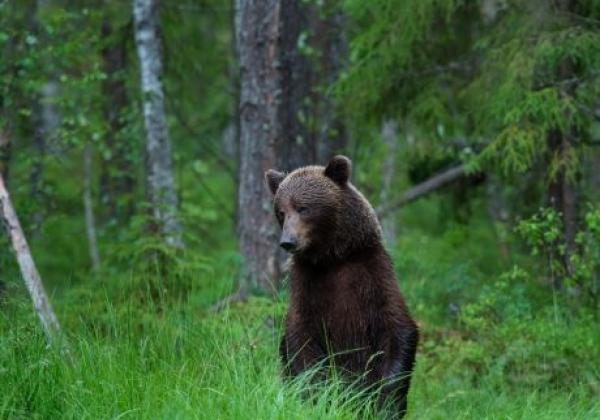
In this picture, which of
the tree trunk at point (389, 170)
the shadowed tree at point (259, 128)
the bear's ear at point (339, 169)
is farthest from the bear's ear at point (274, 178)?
the tree trunk at point (389, 170)

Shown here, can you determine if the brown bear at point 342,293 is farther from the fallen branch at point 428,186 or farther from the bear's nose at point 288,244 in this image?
the fallen branch at point 428,186

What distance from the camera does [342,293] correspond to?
662 cm

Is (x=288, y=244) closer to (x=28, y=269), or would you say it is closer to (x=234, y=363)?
(x=234, y=363)

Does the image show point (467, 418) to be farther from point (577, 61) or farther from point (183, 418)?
point (577, 61)

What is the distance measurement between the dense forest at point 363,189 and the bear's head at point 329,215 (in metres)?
0.65

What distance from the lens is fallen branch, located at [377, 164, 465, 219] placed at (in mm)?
13109

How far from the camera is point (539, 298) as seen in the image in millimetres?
10484

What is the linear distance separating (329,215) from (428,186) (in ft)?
22.4

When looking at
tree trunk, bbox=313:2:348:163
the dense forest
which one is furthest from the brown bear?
tree trunk, bbox=313:2:348:163

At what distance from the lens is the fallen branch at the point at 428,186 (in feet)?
43.0

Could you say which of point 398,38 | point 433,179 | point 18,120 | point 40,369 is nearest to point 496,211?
point 433,179

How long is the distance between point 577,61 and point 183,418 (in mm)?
6752

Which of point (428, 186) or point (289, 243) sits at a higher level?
point (289, 243)

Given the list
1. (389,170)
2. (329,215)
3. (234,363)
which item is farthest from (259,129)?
(234,363)
